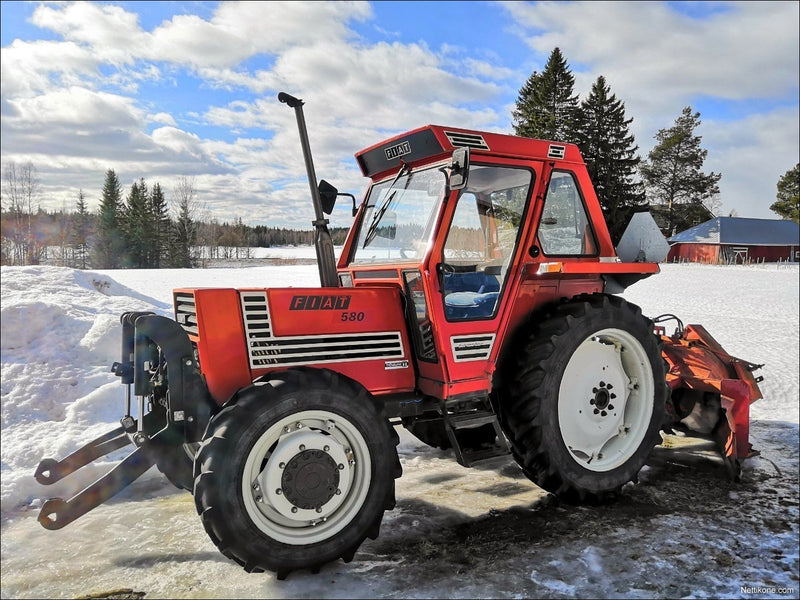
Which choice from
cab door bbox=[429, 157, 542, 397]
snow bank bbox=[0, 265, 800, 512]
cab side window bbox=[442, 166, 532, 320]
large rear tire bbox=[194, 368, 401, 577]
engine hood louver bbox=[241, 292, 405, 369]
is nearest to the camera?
large rear tire bbox=[194, 368, 401, 577]

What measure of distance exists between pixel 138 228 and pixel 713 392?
52.0 meters

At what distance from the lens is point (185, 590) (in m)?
2.98

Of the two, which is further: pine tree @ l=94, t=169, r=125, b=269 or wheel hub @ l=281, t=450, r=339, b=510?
pine tree @ l=94, t=169, r=125, b=269

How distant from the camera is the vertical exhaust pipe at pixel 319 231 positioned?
13.9 feet

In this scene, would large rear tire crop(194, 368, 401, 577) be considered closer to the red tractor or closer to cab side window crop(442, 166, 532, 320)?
Answer: the red tractor

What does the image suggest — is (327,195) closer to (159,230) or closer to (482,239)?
(482,239)

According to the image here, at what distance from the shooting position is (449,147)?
12.4ft

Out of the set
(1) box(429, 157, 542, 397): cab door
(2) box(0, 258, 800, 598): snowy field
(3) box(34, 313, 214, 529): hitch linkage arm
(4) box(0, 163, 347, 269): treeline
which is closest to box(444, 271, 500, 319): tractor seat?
(1) box(429, 157, 542, 397): cab door

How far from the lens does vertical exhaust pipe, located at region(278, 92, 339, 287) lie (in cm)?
423

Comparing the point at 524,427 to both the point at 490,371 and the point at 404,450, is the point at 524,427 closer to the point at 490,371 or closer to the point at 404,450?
the point at 490,371

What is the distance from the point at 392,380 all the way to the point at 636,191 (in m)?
6.86

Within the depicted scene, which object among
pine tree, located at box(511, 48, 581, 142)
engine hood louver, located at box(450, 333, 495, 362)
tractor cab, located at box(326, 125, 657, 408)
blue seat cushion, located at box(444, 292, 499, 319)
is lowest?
engine hood louver, located at box(450, 333, 495, 362)

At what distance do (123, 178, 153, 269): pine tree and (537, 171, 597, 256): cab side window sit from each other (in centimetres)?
4923

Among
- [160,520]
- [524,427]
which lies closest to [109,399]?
[160,520]
